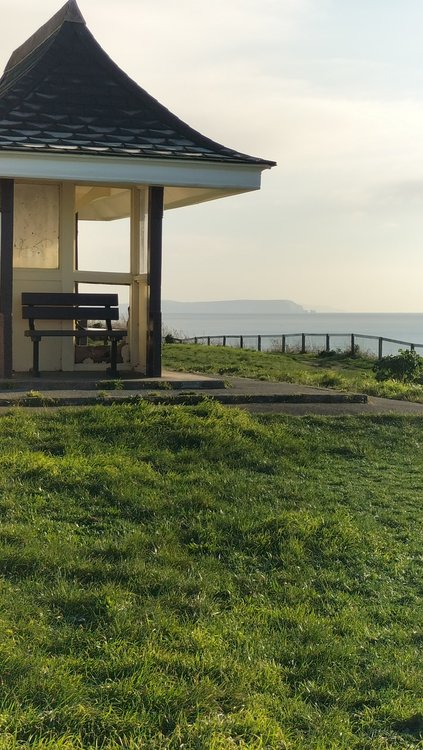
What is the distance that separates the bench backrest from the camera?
1234cm

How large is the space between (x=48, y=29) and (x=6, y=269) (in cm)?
536

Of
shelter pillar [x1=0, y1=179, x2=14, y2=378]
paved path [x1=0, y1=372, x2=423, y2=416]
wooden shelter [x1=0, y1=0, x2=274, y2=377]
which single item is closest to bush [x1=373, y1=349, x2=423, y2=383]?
paved path [x1=0, y1=372, x2=423, y2=416]

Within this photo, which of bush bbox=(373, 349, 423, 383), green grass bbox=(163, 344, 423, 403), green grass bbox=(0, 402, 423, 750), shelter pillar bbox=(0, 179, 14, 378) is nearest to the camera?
green grass bbox=(0, 402, 423, 750)

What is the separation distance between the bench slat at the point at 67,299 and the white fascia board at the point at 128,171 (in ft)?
5.33

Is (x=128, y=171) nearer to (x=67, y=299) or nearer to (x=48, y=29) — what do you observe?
(x=67, y=299)

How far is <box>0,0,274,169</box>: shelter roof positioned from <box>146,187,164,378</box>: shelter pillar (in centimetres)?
77

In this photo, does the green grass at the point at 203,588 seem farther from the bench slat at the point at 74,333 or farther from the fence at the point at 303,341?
the fence at the point at 303,341

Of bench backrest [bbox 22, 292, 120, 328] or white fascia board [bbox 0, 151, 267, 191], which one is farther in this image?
bench backrest [bbox 22, 292, 120, 328]

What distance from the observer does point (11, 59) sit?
17.4 metres

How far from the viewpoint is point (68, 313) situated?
40.7ft

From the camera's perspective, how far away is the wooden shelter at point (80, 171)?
11641 millimetres

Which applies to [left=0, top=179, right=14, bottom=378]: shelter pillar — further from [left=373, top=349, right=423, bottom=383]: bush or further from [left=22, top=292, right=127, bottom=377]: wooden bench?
[left=373, top=349, right=423, bottom=383]: bush

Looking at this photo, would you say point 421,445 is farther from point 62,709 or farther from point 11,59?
point 11,59

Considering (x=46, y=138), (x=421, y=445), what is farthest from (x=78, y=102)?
(x=421, y=445)
